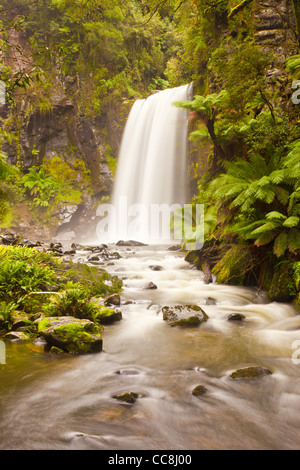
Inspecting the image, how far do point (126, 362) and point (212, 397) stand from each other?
125 cm

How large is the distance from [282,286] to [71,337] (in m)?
3.99

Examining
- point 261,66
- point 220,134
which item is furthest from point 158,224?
point 261,66

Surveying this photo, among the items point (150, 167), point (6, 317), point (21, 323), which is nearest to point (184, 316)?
point (21, 323)

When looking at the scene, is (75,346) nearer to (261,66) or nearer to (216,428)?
(216,428)

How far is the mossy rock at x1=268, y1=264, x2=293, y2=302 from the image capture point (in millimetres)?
5707

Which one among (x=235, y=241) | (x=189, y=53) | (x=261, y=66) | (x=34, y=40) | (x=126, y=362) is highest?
(x=34, y=40)

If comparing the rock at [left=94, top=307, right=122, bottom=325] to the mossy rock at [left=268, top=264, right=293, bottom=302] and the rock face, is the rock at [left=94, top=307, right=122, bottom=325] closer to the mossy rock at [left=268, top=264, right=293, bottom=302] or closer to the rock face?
the mossy rock at [left=268, top=264, right=293, bottom=302]

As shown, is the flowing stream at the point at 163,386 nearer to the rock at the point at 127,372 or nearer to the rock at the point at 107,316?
the rock at the point at 127,372

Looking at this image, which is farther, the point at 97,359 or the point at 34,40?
the point at 34,40

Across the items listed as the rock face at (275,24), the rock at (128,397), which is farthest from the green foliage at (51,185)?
the rock at (128,397)

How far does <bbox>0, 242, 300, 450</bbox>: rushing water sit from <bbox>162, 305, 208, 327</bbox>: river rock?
0.47 ft

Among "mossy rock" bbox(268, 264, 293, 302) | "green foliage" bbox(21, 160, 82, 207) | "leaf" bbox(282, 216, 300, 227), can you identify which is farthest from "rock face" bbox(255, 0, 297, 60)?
"green foliage" bbox(21, 160, 82, 207)

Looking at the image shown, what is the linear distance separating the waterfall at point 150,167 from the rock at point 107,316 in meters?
11.9

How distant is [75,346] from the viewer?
3898 millimetres
